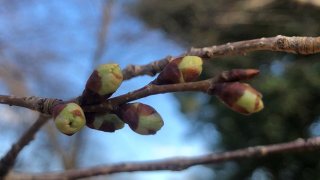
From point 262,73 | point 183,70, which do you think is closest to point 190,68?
point 183,70

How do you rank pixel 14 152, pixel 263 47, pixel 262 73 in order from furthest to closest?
pixel 262 73 → pixel 14 152 → pixel 263 47

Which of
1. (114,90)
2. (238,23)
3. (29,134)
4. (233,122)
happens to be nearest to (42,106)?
(114,90)

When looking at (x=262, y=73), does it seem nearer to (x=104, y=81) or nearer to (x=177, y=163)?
(x=177, y=163)

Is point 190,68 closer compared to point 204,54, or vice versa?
point 190,68

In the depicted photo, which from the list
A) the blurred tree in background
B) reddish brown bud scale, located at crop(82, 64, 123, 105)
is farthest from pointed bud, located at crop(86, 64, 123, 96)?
the blurred tree in background

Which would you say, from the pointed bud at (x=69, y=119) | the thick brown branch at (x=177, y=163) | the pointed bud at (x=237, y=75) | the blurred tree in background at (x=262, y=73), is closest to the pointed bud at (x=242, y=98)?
the pointed bud at (x=237, y=75)

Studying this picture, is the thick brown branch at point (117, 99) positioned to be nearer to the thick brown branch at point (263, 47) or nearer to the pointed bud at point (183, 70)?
the pointed bud at point (183, 70)
